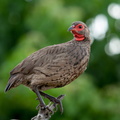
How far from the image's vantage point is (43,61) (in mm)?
7359

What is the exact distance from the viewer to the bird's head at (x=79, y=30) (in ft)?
24.7

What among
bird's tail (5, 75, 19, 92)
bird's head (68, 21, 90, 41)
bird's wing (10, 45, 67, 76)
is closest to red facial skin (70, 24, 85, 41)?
bird's head (68, 21, 90, 41)

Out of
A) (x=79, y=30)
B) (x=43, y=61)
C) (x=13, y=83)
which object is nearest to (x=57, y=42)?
(x=79, y=30)

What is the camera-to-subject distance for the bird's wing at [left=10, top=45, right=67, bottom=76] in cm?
729

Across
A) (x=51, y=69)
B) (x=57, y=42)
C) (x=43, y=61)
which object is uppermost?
(x=57, y=42)

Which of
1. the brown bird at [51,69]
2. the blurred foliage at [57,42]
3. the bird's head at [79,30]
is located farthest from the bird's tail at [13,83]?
the blurred foliage at [57,42]

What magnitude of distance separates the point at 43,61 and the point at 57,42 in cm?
531

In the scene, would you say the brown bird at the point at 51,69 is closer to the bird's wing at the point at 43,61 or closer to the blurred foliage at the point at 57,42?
the bird's wing at the point at 43,61

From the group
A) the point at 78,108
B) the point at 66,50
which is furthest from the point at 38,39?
the point at 66,50

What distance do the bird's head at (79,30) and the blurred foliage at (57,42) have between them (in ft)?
9.60

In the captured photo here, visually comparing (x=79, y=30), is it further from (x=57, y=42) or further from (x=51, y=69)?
(x=57, y=42)

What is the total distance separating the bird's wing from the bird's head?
272 millimetres

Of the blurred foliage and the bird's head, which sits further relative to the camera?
the blurred foliage

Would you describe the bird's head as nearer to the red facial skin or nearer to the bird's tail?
the red facial skin
